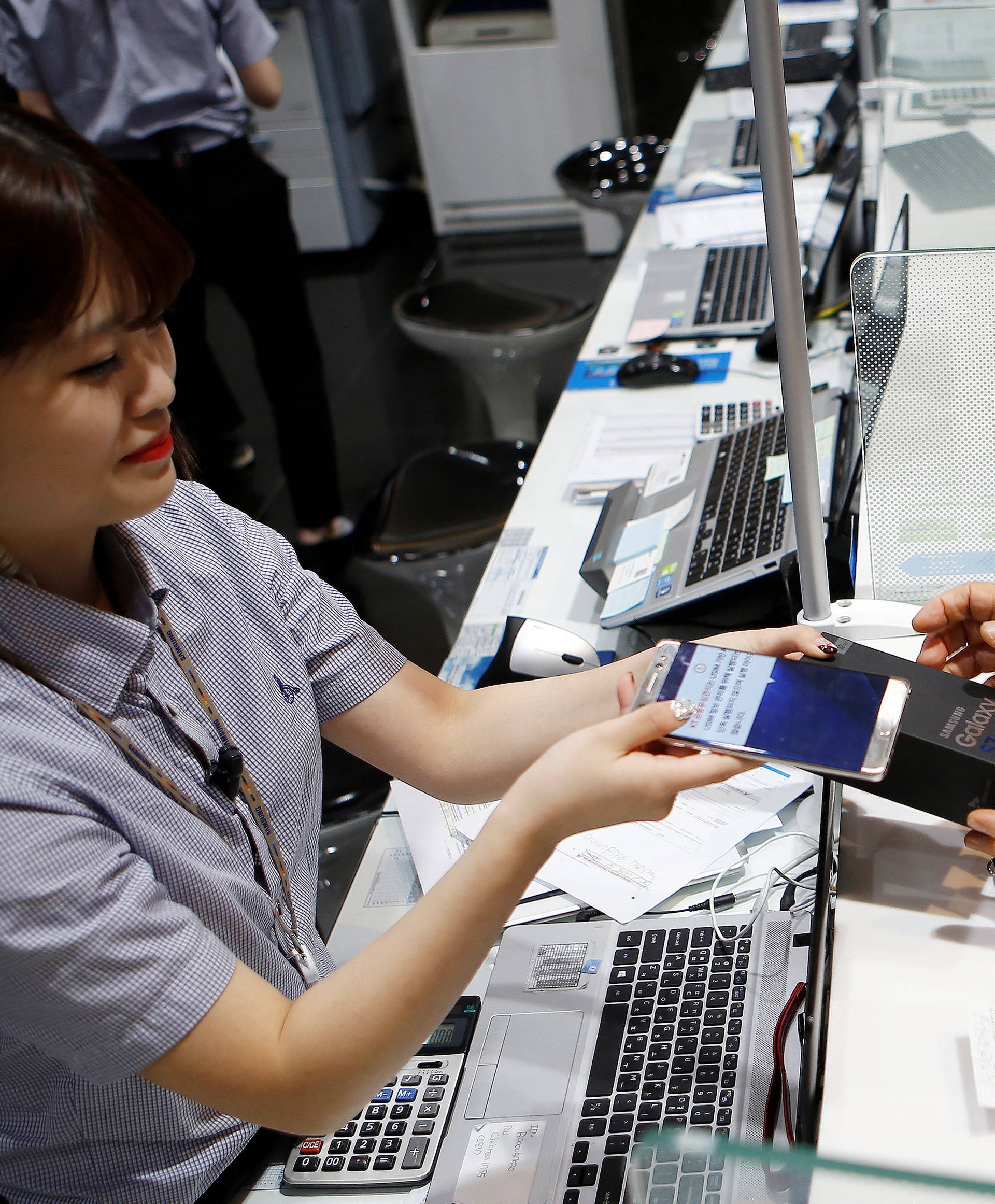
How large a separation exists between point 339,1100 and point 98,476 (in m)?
0.44

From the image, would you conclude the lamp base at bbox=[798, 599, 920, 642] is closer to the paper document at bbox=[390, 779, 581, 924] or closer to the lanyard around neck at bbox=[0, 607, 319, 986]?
the paper document at bbox=[390, 779, 581, 924]

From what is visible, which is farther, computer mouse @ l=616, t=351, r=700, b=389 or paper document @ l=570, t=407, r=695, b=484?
computer mouse @ l=616, t=351, r=700, b=389

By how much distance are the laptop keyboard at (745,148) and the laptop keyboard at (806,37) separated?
405 millimetres

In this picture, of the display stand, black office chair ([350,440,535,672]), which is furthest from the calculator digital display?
black office chair ([350,440,535,672])

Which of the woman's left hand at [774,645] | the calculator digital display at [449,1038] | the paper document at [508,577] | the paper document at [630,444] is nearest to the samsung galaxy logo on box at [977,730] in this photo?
the woman's left hand at [774,645]

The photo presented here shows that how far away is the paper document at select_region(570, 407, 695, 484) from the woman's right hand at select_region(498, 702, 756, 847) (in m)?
1.02

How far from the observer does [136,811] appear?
32.8 inches

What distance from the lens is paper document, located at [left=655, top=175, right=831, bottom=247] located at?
2.42 m

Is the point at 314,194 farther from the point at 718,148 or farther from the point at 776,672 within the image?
the point at 776,672

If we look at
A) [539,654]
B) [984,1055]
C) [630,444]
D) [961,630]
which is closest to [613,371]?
[630,444]

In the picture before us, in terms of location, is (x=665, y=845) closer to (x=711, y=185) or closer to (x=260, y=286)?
(x=711, y=185)

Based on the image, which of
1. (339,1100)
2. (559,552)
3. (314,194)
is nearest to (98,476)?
(339,1100)

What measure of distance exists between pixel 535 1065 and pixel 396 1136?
12 centimetres

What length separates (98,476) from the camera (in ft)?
2.63
